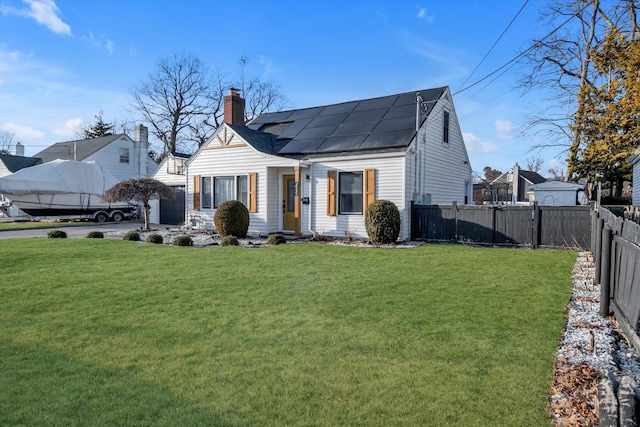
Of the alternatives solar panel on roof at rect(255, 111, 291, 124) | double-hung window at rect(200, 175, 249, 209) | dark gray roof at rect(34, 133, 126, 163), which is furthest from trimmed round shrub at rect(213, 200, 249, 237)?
dark gray roof at rect(34, 133, 126, 163)

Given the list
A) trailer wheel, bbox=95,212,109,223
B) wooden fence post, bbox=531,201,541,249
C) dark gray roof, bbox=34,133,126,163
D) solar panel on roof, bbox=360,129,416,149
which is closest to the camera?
wooden fence post, bbox=531,201,541,249

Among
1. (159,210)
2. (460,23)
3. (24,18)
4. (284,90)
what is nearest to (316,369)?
(460,23)

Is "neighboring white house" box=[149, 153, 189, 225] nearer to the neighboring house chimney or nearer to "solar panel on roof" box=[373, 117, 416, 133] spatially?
"solar panel on roof" box=[373, 117, 416, 133]

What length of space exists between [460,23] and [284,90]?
30.1 meters

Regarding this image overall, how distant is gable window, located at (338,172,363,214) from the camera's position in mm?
13359

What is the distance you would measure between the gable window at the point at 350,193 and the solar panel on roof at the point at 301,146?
174 cm

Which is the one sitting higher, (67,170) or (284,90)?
(284,90)

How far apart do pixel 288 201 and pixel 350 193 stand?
107 inches

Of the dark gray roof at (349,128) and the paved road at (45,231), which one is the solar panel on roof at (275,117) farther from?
the paved road at (45,231)

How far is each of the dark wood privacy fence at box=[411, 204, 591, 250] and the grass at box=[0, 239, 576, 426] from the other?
3.96 meters

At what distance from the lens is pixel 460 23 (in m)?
12.8

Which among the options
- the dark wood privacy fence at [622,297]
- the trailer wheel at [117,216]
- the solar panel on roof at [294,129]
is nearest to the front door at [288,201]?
the solar panel on roof at [294,129]

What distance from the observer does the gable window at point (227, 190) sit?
14852mm

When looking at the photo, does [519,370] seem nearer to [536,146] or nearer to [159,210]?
[159,210]
